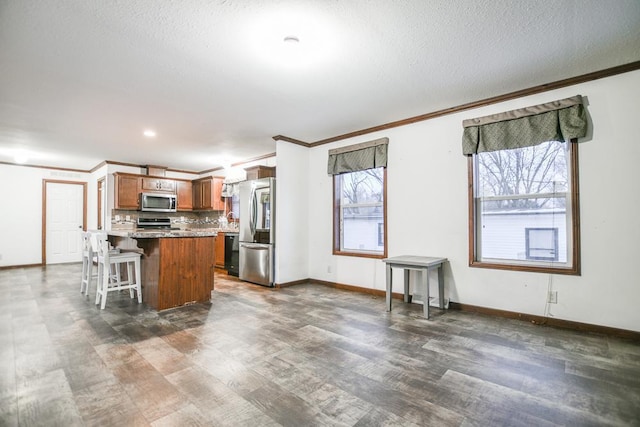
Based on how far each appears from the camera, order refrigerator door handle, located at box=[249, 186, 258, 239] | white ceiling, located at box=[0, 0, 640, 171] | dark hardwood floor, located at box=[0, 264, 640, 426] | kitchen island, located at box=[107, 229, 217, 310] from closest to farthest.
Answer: dark hardwood floor, located at box=[0, 264, 640, 426], white ceiling, located at box=[0, 0, 640, 171], kitchen island, located at box=[107, 229, 217, 310], refrigerator door handle, located at box=[249, 186, 258, 239]

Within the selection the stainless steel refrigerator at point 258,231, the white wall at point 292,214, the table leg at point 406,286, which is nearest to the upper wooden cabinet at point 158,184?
the stainless steel refrigerator at point 258,231

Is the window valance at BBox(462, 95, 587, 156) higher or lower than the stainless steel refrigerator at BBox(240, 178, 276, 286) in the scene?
higher

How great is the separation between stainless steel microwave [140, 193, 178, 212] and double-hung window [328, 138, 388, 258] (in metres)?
4.32

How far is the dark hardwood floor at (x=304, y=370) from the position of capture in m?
1.68

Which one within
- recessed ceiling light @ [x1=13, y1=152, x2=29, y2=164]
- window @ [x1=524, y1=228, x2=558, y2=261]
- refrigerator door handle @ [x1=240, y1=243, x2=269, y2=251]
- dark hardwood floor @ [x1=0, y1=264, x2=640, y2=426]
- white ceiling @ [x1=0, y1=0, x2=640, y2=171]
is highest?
white ceiling @ [x1=0, y1=0, x2=640, y2=171]

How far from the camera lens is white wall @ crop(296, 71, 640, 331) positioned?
9.12ft

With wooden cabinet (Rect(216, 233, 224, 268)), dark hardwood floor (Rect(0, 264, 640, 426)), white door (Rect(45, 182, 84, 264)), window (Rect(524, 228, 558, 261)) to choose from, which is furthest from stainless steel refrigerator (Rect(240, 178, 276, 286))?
white door (Rect(45, 182, 84, 264))

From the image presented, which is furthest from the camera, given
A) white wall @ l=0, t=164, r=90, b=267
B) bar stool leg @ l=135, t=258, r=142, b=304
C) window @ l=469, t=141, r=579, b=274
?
white wall @ l=0, t=164, r=90, b=267

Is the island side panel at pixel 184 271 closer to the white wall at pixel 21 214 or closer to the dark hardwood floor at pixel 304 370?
the dark hardwood floor at pixel 304 370

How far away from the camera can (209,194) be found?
7367 mm

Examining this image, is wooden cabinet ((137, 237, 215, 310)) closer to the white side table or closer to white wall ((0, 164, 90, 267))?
the white side table

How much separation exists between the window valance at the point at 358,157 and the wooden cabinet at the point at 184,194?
4.40 meters

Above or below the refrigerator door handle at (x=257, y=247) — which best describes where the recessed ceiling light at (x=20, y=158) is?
above

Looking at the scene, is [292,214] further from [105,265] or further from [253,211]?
[105,265]
